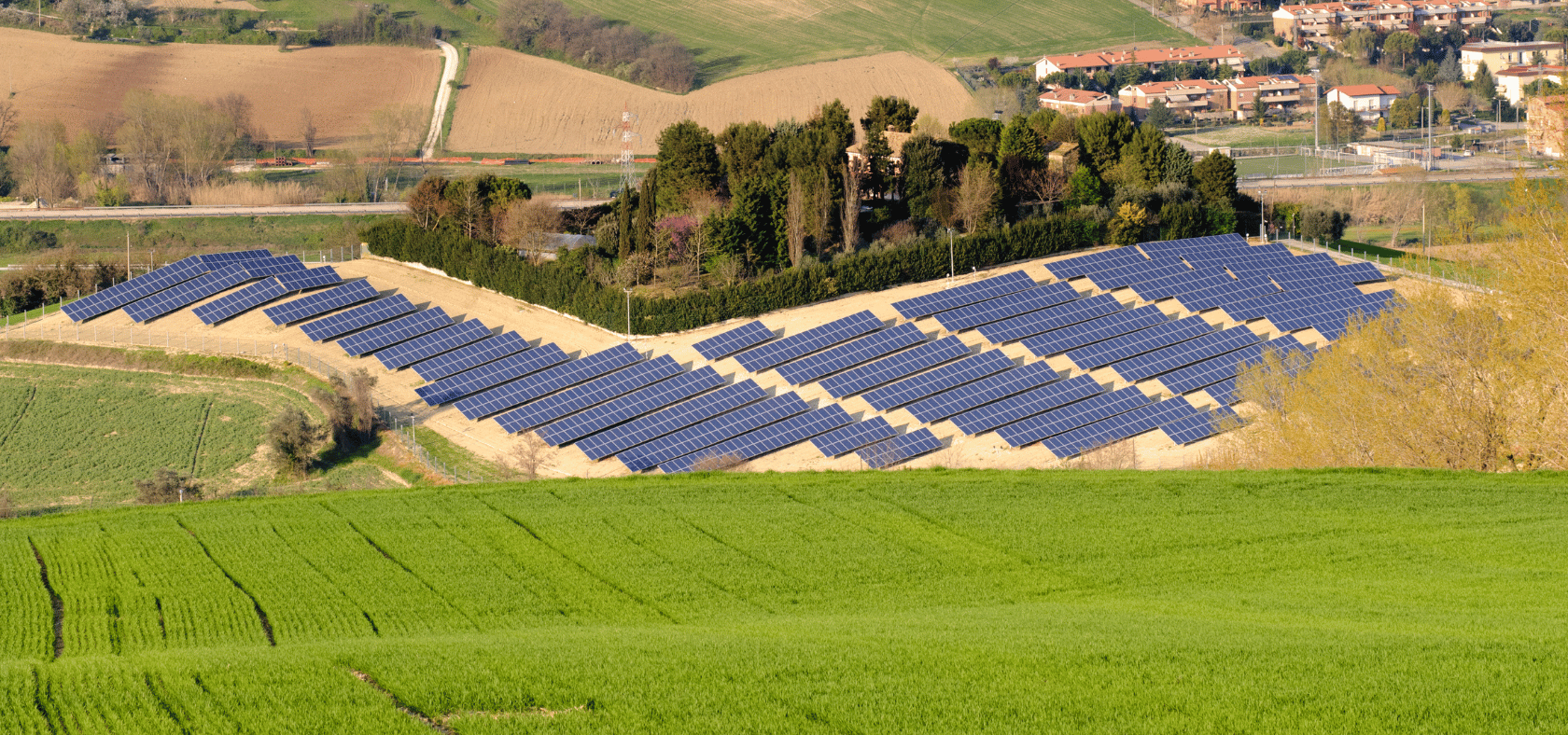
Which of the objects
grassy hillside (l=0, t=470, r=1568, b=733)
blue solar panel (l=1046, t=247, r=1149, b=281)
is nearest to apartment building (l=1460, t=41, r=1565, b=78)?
blue solar panel (l=1046, t=247, r=1149, b=281)

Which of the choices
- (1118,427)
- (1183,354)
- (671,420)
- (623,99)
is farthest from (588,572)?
(623,99)

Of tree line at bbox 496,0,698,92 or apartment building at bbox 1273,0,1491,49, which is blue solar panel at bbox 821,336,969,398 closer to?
tree line at bbox 496,0,698,92

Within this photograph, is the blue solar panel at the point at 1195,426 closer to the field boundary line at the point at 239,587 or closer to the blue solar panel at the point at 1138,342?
the blue solar panel at the point at 1138,342


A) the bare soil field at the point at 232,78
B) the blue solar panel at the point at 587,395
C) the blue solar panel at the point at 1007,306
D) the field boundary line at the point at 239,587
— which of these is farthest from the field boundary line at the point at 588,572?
the bare soil field at the point at 232,78

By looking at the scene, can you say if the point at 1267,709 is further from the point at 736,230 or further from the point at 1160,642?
the point at 736,230

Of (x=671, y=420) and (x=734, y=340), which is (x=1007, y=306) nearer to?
(x=734, y=340)

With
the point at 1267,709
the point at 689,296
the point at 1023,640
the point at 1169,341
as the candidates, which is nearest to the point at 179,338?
the point at 689,296

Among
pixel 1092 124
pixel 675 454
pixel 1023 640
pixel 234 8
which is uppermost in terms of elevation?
pixel 234 8
